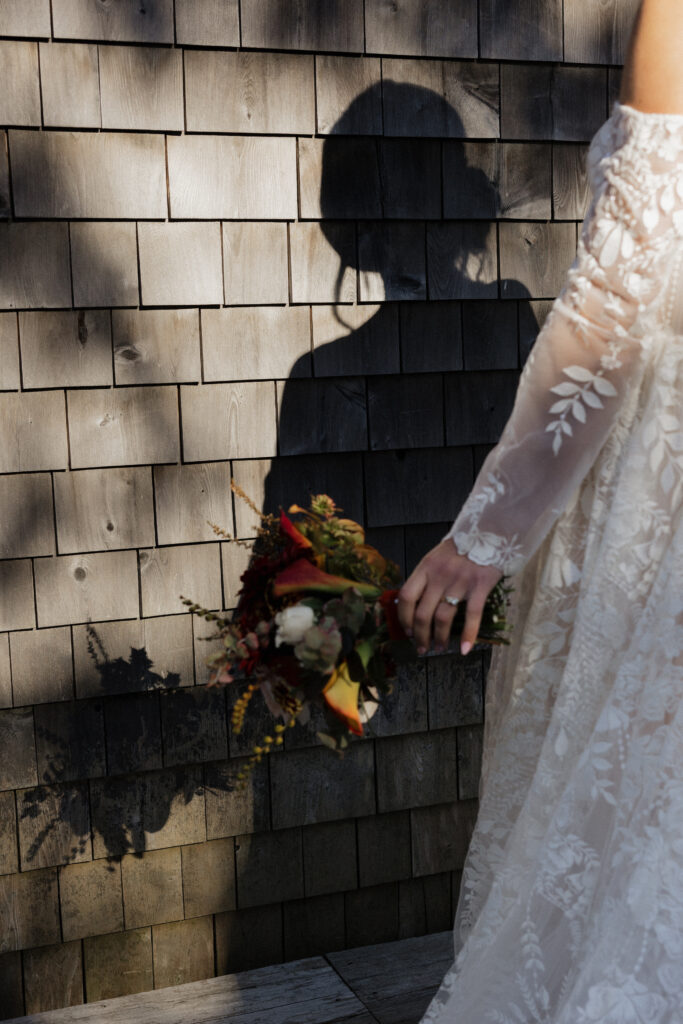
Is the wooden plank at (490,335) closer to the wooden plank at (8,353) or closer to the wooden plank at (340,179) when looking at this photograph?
the wooden plank at (340,179)

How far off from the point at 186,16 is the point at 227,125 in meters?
0.25

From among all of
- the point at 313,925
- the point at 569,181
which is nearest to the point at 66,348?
the point at 569,181

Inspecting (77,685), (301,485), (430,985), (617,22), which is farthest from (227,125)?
(430,985)

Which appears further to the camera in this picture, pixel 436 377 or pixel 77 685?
pixel 436 377

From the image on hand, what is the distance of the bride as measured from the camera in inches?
55.7

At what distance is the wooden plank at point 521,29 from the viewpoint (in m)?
2.53

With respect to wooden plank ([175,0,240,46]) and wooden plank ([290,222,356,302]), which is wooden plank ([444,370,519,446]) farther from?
wooden plank ([175,0,240,46])

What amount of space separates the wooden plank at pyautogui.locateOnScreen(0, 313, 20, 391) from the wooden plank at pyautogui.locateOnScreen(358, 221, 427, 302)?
0.83 m

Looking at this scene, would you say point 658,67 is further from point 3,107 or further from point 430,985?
point 430,985

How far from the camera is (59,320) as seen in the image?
231cm

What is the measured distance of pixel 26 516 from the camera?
7.60 ft

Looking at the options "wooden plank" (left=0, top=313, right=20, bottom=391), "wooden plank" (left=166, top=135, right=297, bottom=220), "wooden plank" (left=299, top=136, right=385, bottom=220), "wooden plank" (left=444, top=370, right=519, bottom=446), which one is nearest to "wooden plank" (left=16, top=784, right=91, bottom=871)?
"wooden plank" (left=0, top=313, right=20, bottom=391)

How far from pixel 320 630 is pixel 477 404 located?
138 cm

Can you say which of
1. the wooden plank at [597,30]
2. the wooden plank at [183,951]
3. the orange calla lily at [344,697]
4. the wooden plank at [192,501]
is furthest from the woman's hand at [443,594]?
the wooden plank at [597,30]
